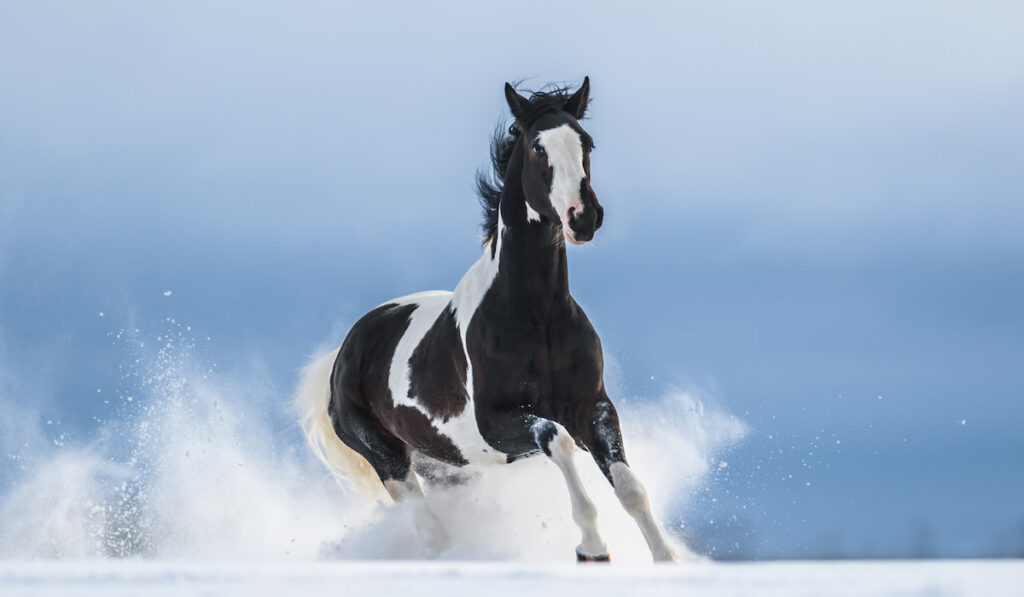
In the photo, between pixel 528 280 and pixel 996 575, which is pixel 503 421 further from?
pixel 996 575

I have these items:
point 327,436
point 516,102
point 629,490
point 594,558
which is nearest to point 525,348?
point 629,490

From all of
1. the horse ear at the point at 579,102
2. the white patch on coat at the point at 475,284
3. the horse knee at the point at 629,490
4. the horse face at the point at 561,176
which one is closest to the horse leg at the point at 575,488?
the horse knee at the point at 629,490

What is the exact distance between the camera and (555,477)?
5031 mm

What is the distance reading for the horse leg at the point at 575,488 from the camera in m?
3.42

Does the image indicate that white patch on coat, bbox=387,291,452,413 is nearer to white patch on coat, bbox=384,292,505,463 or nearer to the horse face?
white patch on coat, bbox=384,292,505,463

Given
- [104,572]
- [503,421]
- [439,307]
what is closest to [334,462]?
[439,307]

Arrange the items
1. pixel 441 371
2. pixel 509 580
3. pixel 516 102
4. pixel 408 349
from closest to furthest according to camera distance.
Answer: pixel 509 580
pixel 516 102
pixel 441 371
pixel 408 349

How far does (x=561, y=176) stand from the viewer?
381cm

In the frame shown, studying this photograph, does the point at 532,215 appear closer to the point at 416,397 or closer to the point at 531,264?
the point at 531,264

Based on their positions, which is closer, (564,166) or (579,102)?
(564,166)

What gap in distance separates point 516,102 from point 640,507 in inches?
75.0

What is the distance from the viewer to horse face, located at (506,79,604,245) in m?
3.69

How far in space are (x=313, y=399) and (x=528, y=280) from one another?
2.61m

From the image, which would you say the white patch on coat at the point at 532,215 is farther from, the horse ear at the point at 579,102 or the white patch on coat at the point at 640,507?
the white patch on coat at the point at 640,507
